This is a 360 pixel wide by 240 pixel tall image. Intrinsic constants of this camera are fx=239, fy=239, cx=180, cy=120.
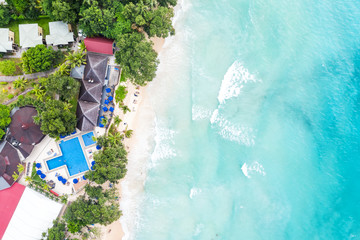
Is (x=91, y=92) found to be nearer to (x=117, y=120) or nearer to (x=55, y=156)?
(x=117, y=120)

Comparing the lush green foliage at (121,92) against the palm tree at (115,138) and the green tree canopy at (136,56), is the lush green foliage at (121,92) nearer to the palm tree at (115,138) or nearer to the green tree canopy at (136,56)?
the green tree canopy at (136,56)

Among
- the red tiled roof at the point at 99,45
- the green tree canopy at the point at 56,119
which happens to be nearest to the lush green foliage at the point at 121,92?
the red tiled roof at the point at 99,45

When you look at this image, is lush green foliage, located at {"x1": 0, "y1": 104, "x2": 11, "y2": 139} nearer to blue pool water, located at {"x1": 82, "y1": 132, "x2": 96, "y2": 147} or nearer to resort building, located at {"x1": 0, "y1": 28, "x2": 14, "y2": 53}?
resort building, located at {"x1": 0, "y1": 28, "x2": 14, "y2": 53}

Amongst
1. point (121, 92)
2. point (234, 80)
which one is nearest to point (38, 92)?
point (121, 92)

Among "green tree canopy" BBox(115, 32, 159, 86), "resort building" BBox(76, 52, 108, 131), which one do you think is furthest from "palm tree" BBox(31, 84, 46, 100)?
"green tree canopy" BBox(115, 32, 159, 86)

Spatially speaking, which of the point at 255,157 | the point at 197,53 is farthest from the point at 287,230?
the point at 197,53

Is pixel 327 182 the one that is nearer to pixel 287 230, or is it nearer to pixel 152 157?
pixel 287 230
